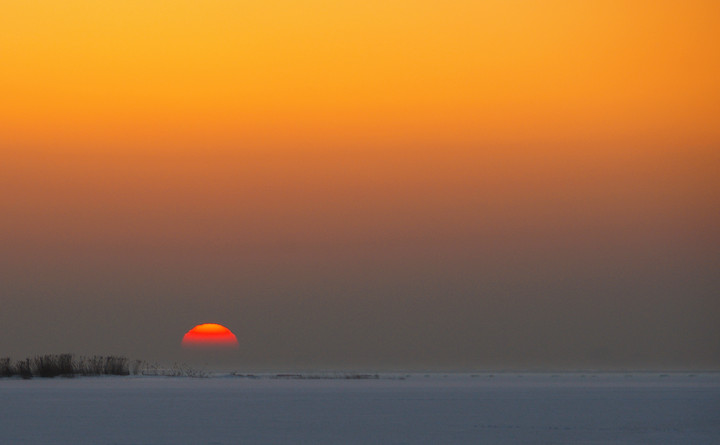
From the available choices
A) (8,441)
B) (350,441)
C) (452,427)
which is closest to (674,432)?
(452,427)

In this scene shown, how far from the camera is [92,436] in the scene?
16.5 meters

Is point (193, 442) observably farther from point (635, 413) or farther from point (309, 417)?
point (635, 413)

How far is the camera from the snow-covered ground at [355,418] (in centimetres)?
1648

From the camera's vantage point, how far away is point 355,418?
20438 millimetres

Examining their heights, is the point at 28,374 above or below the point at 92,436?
above

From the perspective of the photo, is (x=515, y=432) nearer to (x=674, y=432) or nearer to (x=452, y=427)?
(x=452, y=427)

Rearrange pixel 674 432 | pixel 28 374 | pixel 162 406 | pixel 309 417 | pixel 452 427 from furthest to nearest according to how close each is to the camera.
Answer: pixel 28 374 → pixel 162 406 → pixel 309 417 → pixel 452 427 → pixel 674 432

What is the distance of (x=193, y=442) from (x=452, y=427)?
15.8 ft

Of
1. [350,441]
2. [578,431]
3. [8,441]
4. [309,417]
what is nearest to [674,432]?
[578,431]

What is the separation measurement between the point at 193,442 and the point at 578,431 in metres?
6.21

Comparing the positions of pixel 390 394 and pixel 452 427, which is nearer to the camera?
pixel 452 427

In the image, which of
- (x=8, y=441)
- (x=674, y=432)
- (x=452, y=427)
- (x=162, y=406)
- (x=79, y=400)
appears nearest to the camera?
(x=8, y=441)

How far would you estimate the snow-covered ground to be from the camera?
16.5 metres

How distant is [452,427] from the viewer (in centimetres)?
1850
